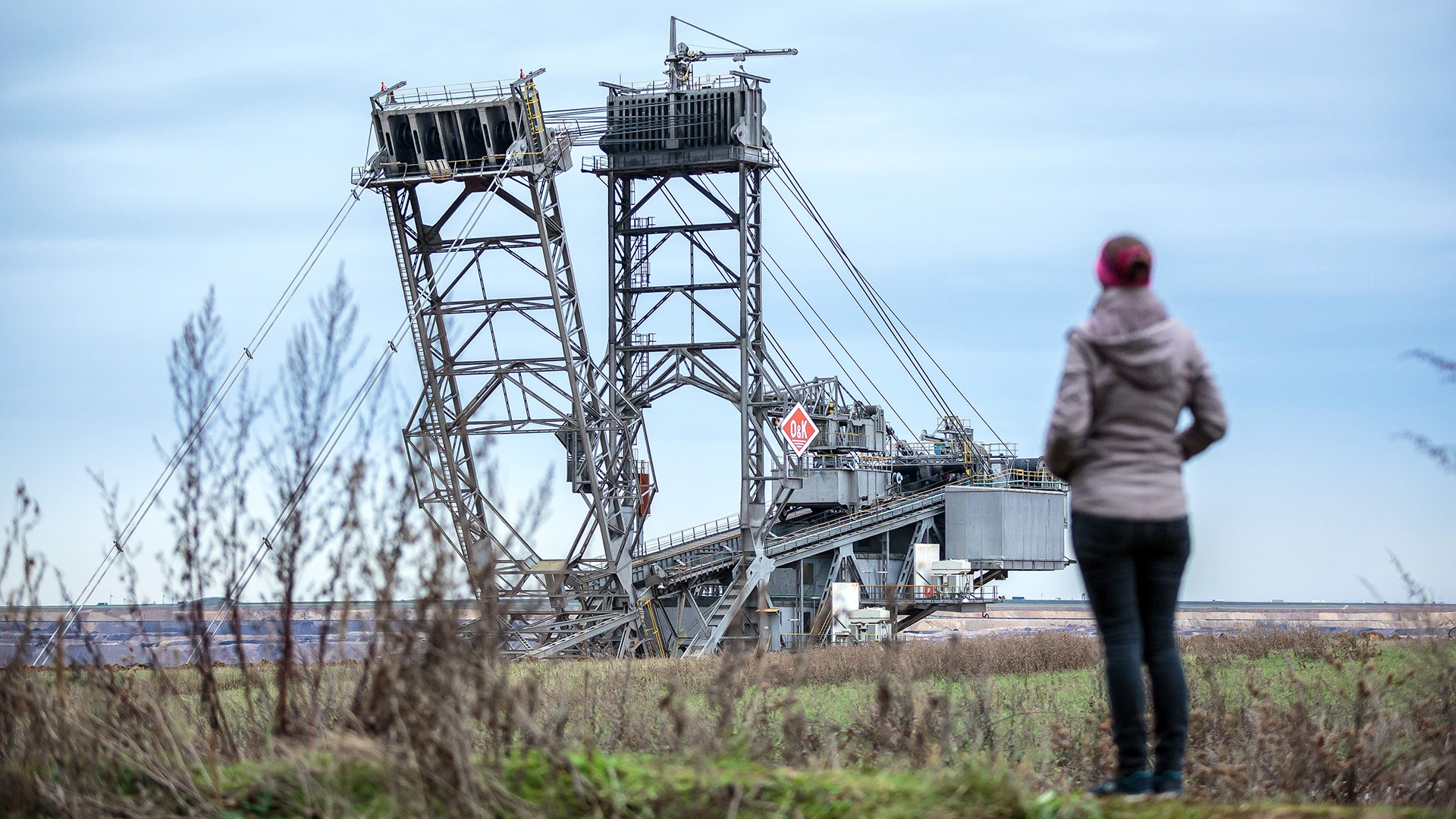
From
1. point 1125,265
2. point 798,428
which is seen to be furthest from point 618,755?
point 798,428

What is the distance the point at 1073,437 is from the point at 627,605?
104 feet

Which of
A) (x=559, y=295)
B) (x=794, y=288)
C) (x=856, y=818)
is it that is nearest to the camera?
(x=856, y=818)

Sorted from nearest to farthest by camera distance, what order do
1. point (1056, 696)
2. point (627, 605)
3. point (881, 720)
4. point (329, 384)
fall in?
point (881, 720)
point (329, 384)
point (1056, 696)
point (627, 605)

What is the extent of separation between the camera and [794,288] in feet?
131

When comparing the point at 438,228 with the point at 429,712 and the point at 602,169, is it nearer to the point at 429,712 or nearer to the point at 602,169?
the point at 602,169

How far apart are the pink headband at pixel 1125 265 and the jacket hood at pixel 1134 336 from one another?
0.07 feet

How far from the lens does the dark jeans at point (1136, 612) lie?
551cm

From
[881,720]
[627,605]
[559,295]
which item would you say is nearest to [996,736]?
[881,720]

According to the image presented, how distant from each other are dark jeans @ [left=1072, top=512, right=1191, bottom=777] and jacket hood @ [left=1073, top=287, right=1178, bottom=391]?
0.57m

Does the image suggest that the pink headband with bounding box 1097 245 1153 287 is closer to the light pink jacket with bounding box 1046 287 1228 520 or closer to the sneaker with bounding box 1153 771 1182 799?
the light pink jacket with bounding box 1046 287 1228 520

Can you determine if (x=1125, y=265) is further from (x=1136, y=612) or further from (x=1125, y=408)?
(x=1136, y=612)

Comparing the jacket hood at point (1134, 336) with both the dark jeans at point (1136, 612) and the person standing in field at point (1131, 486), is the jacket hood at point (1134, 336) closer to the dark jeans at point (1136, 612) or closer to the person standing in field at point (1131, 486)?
the person standing in field at point (1131, 486)

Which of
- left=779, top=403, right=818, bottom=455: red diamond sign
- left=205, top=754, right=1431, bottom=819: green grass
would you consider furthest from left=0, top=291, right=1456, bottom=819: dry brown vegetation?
left=779, top=403, right=818, bottom=455: red diamond sign

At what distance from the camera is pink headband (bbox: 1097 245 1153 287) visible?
18.4 ft
